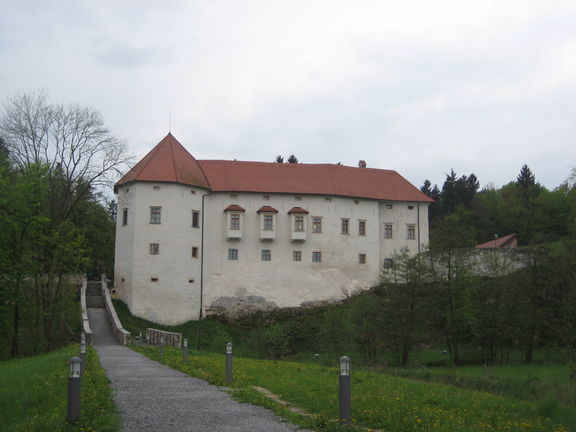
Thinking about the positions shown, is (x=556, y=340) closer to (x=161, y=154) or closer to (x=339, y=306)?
(x=339, y=306)

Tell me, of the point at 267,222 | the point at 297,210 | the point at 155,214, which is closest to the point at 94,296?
the point at 155,214

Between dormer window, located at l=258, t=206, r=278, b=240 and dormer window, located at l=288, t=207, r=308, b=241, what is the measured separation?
1.32 meters

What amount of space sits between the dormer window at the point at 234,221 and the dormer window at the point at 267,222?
144 centimetres

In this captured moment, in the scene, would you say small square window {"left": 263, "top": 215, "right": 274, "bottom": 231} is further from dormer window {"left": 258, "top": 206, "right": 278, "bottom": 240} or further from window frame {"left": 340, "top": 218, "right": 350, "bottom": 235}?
window frame {"left": 340, "top": 218, "right": 350, "bottom": 235}

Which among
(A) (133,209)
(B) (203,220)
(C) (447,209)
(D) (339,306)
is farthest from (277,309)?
(C) (447,209)

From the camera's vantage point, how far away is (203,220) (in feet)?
157

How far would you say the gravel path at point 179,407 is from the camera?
8883 mm

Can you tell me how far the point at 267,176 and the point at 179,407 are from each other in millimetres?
41178

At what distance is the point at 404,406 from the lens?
34.8 ft

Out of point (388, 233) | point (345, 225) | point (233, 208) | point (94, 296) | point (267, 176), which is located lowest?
point (94, 296)

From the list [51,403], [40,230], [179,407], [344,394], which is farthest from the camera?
[40,230]

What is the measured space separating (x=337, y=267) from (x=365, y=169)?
994cm

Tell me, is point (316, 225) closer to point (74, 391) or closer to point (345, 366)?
point (345, 366)

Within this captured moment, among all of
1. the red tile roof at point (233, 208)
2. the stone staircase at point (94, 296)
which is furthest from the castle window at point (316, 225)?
the stone staircase at point (94, 296)
